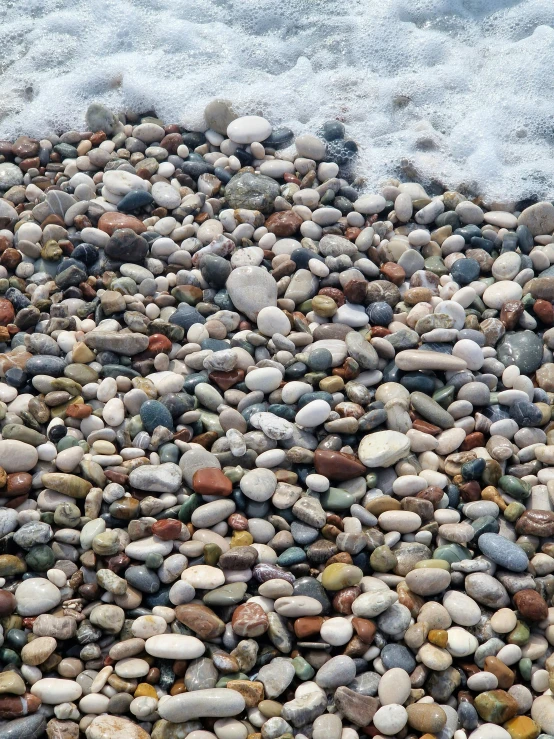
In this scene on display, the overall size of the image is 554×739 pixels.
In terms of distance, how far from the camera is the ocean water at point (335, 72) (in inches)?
149

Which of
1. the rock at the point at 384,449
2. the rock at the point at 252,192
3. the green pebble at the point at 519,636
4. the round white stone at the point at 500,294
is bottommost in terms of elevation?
the green pebble at the point at 519,636

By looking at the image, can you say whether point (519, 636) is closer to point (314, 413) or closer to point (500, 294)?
point (314, 413)

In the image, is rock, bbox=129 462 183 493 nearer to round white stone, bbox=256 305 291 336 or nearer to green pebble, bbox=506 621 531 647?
round white stone, bbox=256 305 291 336

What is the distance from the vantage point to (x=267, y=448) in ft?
8.25

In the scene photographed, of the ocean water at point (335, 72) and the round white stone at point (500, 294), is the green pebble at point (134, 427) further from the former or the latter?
the ocean water at point (335, 72)

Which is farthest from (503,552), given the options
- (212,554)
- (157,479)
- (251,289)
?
(251,289)

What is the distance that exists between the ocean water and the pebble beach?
0.31 meters

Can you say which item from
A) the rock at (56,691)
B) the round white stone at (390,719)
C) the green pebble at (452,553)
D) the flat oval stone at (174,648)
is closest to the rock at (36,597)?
the rock at (56,691)

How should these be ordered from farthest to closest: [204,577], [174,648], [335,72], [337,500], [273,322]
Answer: [335,72], [273,322], [337,500], [204,577], [174,648]

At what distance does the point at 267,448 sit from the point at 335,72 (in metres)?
2.68

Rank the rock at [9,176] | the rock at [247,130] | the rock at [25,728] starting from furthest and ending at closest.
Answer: the rock at [247,130], the rock at [9,176], the rock at [25,728]

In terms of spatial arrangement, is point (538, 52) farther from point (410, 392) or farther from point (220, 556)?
point (220, 556)

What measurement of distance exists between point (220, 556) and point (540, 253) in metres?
1.99

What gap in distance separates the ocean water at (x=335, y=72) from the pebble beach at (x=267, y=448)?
1.03ft
